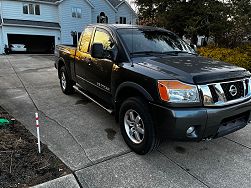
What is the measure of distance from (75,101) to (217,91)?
399 cm

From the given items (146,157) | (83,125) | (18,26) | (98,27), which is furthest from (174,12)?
(18,26)

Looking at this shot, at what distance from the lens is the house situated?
962 inches

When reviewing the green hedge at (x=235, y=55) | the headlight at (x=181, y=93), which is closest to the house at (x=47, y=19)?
the green hedge at (x=235, y=55)

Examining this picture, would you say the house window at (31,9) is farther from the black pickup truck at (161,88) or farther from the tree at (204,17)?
the black pickup truck at (161,88)

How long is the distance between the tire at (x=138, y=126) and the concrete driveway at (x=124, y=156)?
0.17 metres

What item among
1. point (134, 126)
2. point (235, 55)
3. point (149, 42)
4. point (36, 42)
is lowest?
point (134, 126)

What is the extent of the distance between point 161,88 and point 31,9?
2683 cm

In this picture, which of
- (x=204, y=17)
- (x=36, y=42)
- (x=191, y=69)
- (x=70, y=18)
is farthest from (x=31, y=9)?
(x=191, y=69)

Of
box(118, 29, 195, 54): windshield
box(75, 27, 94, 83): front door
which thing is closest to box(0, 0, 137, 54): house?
box(75, 27, 94, 83): front door

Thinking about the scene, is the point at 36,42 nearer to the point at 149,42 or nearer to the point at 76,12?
the point at 76,12

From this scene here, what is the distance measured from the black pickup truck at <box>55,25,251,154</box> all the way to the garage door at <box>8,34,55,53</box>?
25329 millimetres

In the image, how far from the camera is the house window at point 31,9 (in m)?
25.4

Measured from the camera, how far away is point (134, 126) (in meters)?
3.61

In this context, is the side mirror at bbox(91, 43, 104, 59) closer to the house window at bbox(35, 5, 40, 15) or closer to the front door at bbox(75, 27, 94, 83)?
the front door at bbox(75, 27, 94, 83)
